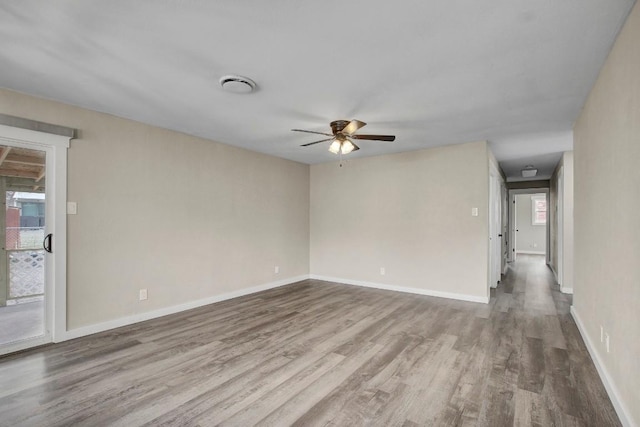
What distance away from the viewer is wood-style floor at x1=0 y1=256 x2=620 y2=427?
76.7 inches

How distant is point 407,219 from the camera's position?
518 centimetres

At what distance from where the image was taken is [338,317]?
152 inches

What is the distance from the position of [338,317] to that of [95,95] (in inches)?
138

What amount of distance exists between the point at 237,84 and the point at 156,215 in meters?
2.17

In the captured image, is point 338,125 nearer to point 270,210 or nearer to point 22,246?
point 270,210

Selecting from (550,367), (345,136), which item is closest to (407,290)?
(550,367)

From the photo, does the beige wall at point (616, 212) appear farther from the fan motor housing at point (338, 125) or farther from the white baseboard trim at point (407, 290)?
the fan motor housing at point (338, 125)

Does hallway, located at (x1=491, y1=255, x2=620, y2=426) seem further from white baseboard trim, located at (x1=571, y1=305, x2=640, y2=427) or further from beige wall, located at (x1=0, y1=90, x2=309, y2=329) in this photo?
beige wall, located at (x1=0, y1=90, x2=309, y2=329)

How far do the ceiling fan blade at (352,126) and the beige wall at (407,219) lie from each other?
2.24 m

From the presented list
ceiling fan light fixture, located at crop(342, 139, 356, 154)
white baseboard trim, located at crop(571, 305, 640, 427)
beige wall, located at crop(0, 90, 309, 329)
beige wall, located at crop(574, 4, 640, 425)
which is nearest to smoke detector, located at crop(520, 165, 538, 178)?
beige wall, located at crop(574, 4, 640, 425)

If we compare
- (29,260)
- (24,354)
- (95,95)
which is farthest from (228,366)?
(95,95)

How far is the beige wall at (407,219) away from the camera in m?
4.57

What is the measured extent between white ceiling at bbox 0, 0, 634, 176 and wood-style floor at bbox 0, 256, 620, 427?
238 cm

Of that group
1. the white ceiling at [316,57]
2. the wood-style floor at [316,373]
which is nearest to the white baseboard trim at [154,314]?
the wood-style floor at [316,373]
